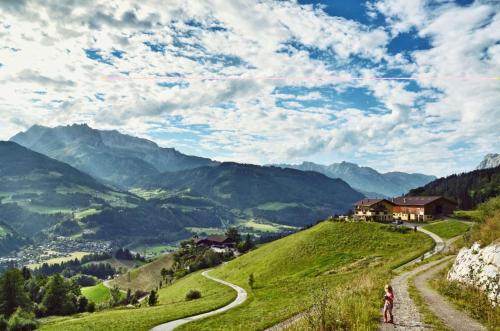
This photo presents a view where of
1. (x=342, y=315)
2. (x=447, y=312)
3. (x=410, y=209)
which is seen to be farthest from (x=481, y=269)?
(x=410, y=209)

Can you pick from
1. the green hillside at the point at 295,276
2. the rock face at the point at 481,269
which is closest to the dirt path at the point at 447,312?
the rock face at the point at 481,269

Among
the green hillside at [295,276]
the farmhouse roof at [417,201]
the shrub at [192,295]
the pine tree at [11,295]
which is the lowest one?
the pine tree at [11,295]

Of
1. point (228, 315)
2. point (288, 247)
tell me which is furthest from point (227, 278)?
point (228, 315)

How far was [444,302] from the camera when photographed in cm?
2795

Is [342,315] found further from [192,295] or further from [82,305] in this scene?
[82,305]

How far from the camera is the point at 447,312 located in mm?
24656

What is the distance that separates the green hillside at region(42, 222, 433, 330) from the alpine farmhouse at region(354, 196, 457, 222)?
26334 millimetres

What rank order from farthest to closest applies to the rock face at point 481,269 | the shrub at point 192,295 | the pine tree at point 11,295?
the pine tree at point 11,295
the shrub at point 192,295
the rock face at point 481,269

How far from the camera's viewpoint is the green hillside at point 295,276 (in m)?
42.5

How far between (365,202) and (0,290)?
392 ft

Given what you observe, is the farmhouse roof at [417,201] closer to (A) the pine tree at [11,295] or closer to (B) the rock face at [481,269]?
(B) the rock face at [481,269]

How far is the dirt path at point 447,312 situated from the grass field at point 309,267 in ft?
20.0

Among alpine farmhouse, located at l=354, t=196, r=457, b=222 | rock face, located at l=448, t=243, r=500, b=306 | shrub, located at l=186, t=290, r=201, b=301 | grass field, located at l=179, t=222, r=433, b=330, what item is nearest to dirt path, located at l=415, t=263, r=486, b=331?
rock face, located at l=448, t=243, r=500, b=306

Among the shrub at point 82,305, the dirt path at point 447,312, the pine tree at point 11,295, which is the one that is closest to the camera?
the dirt path at point 447,312
